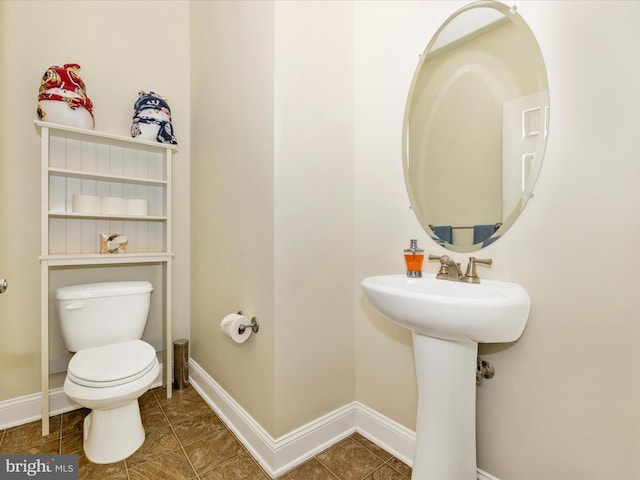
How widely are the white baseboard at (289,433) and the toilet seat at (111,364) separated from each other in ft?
1.59

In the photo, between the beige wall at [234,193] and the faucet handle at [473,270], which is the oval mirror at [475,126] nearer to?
the faucet handle at [473,270]

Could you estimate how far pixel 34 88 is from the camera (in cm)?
171

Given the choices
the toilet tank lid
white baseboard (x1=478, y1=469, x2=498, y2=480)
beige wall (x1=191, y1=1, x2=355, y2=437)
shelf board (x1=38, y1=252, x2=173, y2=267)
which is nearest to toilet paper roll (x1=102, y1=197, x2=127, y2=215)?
shelf board (x1=38, y1=252, x2=173, y2=267)

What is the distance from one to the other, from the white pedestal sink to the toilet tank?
1.37 metres

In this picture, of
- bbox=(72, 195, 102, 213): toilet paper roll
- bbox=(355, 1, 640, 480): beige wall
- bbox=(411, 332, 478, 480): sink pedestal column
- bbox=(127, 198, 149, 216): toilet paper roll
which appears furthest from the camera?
bbox=(127, 198, 149, 216): toilet paper roll

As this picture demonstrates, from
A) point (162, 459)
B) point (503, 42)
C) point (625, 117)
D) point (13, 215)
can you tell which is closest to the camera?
point (625, 117)

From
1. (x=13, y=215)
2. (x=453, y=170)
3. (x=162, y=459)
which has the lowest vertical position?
(x=162, y=459)

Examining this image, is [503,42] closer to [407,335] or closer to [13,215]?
[407,335]

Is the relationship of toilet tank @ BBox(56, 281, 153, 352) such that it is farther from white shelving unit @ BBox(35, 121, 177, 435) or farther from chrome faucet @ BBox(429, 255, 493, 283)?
chrome faucet @ BBox(429, 255, 493, 283)

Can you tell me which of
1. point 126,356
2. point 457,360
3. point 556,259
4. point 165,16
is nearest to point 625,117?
point 556,259

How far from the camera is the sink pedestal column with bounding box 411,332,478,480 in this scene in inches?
41.3

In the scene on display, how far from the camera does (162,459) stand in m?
1.40

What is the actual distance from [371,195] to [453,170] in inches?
15.6

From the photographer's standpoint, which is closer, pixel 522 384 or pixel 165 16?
pixel 522 384
